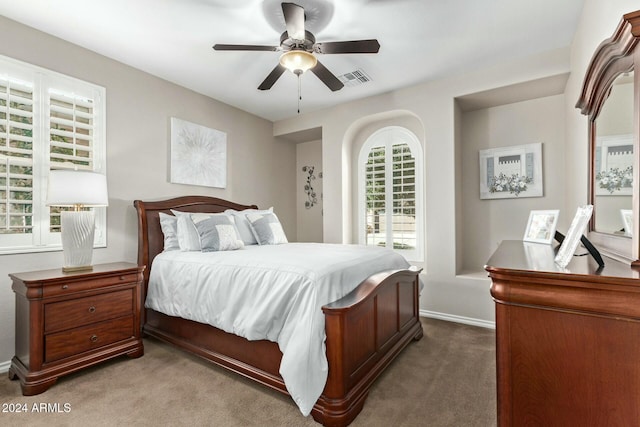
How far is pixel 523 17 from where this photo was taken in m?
2.49

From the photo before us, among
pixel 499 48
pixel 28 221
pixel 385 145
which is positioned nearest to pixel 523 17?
pixel 499 48

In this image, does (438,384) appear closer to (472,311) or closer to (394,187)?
(472,311)

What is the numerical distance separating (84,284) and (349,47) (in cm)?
262

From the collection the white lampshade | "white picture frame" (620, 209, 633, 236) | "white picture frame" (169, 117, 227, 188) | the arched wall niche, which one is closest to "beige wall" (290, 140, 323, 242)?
the arched wall niche

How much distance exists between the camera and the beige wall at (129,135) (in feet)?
8.28

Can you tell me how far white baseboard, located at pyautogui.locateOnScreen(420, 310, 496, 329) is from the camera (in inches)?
132

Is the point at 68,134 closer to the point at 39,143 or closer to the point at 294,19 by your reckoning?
the point at 39,143

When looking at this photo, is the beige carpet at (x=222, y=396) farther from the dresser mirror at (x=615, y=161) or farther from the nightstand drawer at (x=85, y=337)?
the dresser mirror at (x=615, y=161)

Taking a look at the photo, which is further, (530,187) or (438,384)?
(530,187)

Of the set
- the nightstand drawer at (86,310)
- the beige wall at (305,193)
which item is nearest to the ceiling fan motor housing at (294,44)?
the nightstand drawer at (86,310)

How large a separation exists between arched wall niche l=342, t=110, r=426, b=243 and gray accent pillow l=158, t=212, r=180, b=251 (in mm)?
2168

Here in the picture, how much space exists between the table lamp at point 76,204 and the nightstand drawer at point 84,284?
7.0 inches

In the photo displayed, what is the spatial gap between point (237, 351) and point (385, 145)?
3.26 metres

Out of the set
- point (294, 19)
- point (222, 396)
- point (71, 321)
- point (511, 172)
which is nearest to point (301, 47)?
point (294, 19)
